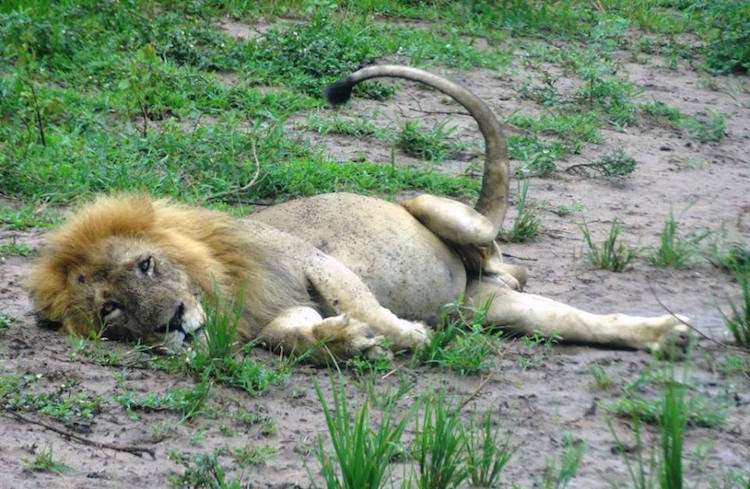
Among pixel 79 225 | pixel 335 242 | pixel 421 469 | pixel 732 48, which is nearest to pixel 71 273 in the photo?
pixel 79 225

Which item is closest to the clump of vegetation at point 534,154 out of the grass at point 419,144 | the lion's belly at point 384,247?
the grass at point 419,144

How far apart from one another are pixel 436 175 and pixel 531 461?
3.06 metres

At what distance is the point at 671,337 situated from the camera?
442cm

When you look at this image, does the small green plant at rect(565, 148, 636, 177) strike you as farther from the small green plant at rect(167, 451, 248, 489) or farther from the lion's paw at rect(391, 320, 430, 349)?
the small green plant at rect(167, 451, 248, 489)

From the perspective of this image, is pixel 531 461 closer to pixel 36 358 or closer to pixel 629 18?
pixel 36 358

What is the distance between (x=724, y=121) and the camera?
305 inches

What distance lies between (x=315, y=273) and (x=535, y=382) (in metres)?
0.81

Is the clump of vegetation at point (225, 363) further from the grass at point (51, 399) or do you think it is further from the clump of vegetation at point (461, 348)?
the clump of vegetation at point (461, 348)

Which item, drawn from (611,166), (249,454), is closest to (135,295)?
(249,454)

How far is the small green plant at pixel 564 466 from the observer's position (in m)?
3.08

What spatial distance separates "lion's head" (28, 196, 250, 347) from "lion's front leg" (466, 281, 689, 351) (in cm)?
105

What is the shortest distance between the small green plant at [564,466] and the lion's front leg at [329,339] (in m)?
0.72

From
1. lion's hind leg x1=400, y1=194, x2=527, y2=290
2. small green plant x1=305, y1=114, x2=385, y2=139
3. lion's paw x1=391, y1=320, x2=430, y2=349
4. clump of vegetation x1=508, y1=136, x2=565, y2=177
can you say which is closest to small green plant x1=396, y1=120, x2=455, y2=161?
small green plant x1=305, y1=114, x2=385, y2=139

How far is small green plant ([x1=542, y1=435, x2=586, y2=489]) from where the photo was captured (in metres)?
3.08
